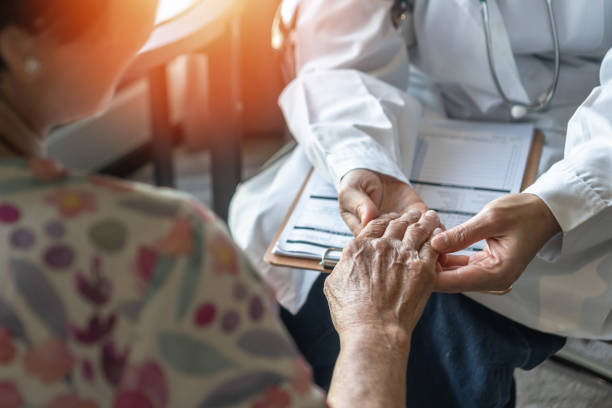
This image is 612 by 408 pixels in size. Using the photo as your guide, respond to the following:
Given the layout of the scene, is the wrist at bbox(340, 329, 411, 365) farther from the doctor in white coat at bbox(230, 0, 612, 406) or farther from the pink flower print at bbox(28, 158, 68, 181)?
the pink flower print at bbox(28, 158, 68, 181)

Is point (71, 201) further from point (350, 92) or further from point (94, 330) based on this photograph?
point (350, 92)

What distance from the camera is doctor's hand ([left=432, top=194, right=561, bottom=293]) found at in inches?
29.3

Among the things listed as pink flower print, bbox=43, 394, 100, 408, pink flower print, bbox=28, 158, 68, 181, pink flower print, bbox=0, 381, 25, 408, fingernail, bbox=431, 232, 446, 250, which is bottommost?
fingernail, bbox=431, 232, 446, 250

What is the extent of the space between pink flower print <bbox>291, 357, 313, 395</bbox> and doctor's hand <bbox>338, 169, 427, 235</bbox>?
0.39m

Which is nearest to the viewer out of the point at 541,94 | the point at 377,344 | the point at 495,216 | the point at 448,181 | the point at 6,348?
the point at 6,348

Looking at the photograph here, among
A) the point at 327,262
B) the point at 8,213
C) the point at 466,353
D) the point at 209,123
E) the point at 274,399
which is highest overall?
the point at 8,213

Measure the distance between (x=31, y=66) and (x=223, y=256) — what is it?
17cm

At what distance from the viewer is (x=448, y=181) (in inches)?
36.2

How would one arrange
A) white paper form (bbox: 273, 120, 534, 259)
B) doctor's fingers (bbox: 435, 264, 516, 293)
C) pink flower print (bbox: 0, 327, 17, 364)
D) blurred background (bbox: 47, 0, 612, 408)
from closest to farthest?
pink flower print (bbox: 0, 327, 17, 364) < doctor's fingers (bbox: 435, 264, 516, 293) < white paper form (bbox: 273, 120, 534, 259) < blurred background (bbox: 47, 0, 612, 408)

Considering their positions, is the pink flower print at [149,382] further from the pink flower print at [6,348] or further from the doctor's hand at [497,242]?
the doctor's hand at [497,242]

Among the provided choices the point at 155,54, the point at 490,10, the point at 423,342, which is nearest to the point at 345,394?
the point at 423,342

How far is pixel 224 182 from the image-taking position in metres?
1.60

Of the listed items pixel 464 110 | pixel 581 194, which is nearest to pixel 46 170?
pixel 581 194

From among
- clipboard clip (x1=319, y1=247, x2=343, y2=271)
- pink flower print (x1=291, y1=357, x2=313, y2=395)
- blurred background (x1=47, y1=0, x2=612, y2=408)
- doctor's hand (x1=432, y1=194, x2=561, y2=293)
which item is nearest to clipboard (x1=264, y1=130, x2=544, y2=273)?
clipboard clip (x1=319, y1=247, x2=343, y2=271)
